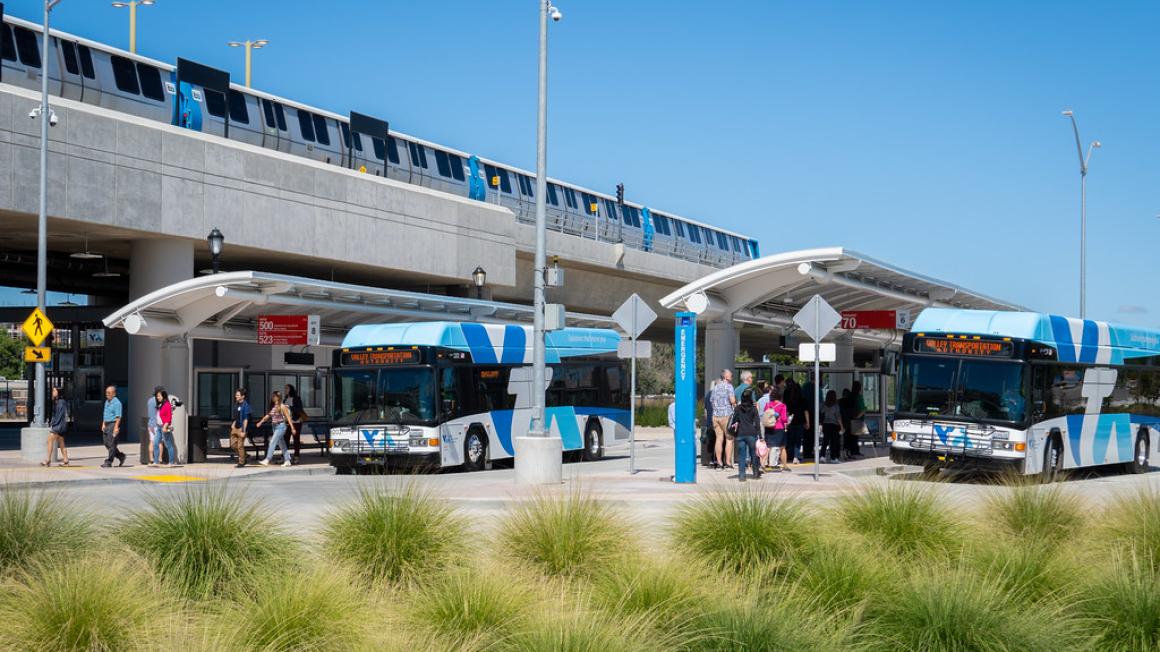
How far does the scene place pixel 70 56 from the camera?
30531 mm

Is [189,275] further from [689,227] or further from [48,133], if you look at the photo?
A: [689,227]

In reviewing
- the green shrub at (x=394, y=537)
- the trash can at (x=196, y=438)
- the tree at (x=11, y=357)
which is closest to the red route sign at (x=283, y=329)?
the trash can at (x=196, y=438)

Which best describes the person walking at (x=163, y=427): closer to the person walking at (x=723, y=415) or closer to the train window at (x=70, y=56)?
the train window at (x=70, y=56)

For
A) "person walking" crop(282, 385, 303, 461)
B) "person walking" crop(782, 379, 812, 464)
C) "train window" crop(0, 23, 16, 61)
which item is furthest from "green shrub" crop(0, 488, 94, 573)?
"train window" crop(0, 23, 16, 61)

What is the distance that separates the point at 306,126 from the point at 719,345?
16376 millimetres

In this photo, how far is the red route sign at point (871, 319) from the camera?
29.5 metres

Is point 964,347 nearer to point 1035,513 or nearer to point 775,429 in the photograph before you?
point 775,429

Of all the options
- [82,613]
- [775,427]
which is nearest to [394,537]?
[82,613]

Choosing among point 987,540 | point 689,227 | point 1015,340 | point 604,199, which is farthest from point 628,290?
point 987,540

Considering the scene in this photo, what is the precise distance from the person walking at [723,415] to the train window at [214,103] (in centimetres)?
1755

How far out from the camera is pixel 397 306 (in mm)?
29531

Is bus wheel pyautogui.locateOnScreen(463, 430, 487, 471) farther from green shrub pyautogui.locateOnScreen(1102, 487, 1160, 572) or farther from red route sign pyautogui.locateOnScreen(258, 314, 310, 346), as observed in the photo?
green shrub pyautogui.locateOnScreen(1102, 487, 1160, 572)

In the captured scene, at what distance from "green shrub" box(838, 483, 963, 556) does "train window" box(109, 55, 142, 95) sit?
26.6 meters

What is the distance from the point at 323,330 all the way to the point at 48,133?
7.70 metres
